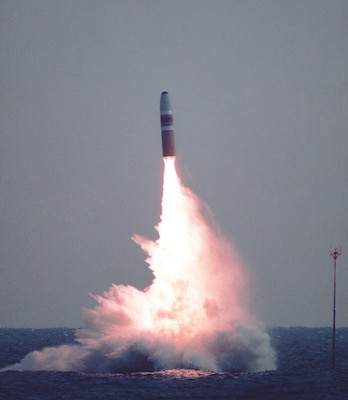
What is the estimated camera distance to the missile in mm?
95750

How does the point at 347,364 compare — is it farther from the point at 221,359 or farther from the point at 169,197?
the point at 169,197

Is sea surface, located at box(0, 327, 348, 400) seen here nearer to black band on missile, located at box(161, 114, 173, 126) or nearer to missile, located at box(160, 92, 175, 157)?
missile, located at box(160, 92, 175, 157)

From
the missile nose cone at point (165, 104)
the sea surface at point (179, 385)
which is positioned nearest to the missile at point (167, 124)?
the missile nose cone at point (165, 104)

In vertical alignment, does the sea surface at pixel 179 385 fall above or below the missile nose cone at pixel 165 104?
below

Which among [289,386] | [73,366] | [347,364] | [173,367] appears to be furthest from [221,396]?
[347,364]

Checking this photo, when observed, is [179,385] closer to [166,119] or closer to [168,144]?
[168,144]

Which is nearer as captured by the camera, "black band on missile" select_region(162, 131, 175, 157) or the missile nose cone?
the missile nose cone

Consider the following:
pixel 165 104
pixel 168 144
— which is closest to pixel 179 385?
pixel 168 144

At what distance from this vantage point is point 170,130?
315ft

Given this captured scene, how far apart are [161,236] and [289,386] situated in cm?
2335

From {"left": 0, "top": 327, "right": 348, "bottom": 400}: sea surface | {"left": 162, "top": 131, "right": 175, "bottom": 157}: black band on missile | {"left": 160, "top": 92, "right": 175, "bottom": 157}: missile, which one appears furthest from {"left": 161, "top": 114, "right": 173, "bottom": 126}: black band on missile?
{"left": 0, "top": 327, "right": 348, "bottom": 400}: sea surface

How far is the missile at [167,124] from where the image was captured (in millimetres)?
95750

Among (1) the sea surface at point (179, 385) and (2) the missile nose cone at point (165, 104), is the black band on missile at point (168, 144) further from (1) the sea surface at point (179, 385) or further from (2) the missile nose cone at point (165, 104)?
(1) the sea surface at point (179, 385)

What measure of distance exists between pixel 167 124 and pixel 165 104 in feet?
6.58
